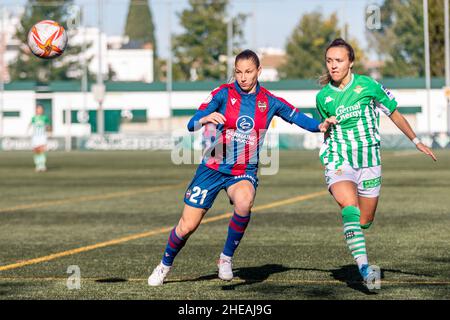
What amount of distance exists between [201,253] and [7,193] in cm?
1269

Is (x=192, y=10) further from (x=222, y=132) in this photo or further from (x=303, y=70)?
(x=222, y=132)

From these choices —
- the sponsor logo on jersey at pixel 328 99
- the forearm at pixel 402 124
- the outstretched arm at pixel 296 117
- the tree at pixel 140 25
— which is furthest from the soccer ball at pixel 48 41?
the tree at pixel 140 25

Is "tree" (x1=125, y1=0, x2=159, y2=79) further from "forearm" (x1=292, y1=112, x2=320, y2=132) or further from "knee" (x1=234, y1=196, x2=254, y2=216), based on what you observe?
"knee" (x1=234, y1=196, x2=254, y2=216)

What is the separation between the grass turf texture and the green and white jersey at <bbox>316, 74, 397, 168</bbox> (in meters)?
1.15

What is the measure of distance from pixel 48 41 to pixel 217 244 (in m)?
3.32

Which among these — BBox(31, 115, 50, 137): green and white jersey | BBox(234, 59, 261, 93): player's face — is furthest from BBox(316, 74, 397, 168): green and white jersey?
BBox(31, 115, 50, 137): green and white jersey

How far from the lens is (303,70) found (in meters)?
99.0

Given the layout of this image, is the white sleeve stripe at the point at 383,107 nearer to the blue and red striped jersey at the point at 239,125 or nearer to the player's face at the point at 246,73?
the blue and red striped jersey at the point at 239,125

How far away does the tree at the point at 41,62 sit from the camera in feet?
320

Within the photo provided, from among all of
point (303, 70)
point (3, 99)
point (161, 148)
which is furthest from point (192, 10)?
point (161, 148)

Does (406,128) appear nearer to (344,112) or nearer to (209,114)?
(344,112)

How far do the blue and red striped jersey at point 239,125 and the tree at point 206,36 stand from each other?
3199 inches

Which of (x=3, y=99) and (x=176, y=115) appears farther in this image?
(x=3, y=99)

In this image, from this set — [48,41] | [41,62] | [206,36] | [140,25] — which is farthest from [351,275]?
[140,25]
